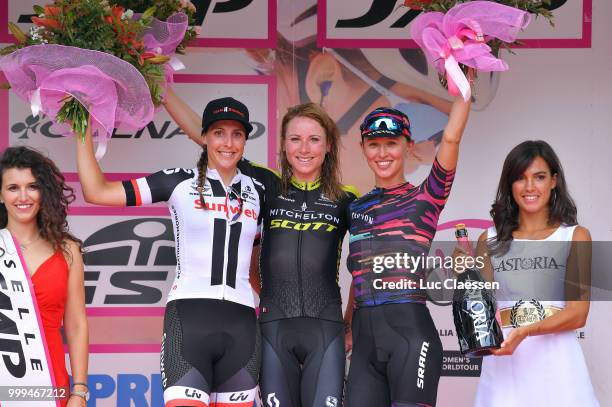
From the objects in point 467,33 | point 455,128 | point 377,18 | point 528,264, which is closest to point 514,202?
point 528,264

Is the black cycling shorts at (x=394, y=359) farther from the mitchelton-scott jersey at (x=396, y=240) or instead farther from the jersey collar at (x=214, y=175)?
the jersey collar at (x=214, y=175)

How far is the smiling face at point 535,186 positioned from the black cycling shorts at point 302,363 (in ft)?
2.91

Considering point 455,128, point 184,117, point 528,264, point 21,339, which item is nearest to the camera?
point 21,339

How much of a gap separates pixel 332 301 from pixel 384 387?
0.39m

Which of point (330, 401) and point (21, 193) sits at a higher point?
point (21, 193)

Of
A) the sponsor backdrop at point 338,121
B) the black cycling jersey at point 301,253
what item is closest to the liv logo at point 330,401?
the black cycling jersey at point 301,253

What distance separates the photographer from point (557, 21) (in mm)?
4316

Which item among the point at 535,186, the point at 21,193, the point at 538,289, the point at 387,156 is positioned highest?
the point at 387,156

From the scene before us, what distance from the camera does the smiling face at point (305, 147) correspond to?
3506mm

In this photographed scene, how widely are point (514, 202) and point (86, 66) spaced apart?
5.64 ft

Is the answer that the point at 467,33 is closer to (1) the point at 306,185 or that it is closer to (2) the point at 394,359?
(1) the point at 306,185

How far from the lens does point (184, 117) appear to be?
3.78 meters

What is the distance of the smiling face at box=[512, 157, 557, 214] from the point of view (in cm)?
342

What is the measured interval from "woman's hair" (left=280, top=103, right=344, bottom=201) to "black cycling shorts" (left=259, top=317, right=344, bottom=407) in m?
0.55
